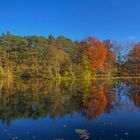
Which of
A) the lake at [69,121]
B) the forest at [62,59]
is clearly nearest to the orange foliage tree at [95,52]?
the forest at [62,59]

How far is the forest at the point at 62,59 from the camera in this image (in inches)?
2886

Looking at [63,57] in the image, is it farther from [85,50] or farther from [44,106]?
[44,106]

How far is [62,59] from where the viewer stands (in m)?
70.4

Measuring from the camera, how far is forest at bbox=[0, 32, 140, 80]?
73.3 m

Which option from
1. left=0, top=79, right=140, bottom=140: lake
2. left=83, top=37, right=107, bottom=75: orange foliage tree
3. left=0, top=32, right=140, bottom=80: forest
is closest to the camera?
left=0, top=79, right=140, bottom=140: lake

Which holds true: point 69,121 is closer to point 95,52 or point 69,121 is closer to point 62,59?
point 62,59

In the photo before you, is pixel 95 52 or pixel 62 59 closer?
pixel 62 59

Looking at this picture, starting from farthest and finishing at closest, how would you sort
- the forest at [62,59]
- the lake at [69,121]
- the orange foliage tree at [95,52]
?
the orange foliage tree at [95,52]
the forest at [62,59]
the lake at [69,121]

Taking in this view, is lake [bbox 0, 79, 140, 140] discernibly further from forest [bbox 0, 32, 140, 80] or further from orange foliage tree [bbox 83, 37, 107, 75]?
orange foliage tree [bbox 83, 37, 107, 75]

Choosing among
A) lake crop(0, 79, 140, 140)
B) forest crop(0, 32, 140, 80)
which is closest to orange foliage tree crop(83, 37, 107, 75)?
forest crop(0, 32, 140, 80)

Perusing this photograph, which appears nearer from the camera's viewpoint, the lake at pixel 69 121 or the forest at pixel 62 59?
the lake at pixel 69 121

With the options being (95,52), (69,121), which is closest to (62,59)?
(95,52)

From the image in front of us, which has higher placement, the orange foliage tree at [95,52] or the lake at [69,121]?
the orange foliage tree at [95,52]

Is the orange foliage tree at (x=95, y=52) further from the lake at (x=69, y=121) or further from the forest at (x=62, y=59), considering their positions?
the lake at (x=69, y=121)
